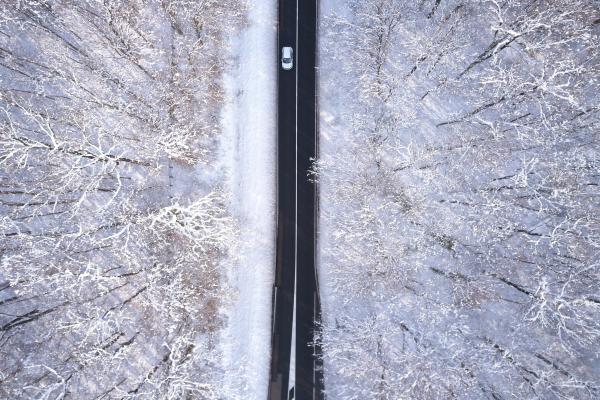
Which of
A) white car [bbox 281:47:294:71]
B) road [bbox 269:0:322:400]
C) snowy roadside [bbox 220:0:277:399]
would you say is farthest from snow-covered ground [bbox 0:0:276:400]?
white car [bbox 281:47:294:71]

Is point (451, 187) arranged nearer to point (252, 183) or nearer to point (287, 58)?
point (252, 183)

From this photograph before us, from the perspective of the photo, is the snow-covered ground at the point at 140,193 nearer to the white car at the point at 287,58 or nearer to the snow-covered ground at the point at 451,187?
the white car at the point at 287,58

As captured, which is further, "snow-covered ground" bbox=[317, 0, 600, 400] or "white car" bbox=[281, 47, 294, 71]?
"white car" bbox=[281, 47, 294, 71]

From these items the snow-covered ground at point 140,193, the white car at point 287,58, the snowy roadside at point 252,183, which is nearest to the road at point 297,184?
the white car at point 287,58

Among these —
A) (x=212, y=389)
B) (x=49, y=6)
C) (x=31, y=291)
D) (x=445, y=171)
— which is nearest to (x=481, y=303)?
(x=445, y=171)

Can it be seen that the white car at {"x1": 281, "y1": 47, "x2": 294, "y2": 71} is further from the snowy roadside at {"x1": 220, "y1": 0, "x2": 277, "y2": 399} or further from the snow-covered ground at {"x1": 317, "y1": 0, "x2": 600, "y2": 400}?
the snow-covered ground at {"x1": 317, "y1": 0, "x2": 600, "y2": 400}

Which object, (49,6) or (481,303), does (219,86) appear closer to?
(49,6)
